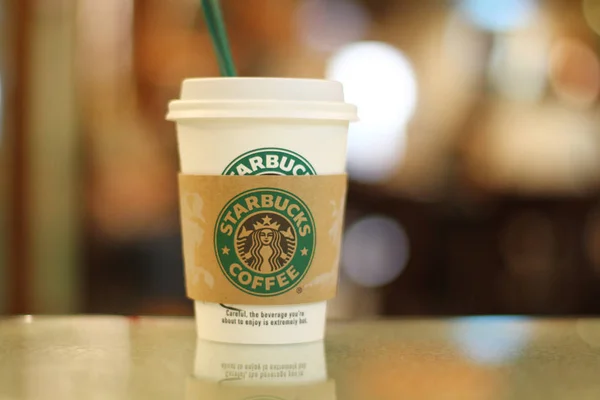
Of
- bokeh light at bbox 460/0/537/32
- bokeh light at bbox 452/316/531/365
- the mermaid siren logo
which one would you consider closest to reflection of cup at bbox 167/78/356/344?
the mermaid siren logo

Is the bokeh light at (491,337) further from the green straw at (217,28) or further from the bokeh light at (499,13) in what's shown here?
the bokeh light at (499,13)

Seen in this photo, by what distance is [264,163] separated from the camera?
669mm

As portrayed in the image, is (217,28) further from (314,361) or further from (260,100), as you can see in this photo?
(314,361)

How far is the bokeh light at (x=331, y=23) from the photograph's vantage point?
2.21 m

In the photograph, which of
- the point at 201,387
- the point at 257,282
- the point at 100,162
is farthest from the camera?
the point at 100,162

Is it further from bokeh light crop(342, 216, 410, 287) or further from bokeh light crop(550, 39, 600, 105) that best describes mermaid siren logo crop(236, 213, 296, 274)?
bokeh light crop(550, 39, 600, 105)

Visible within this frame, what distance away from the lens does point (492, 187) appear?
2.19 meters

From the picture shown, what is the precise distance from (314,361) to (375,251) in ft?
5.36

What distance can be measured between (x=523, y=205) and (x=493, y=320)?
1.49 meters

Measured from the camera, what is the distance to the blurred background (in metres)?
2.10

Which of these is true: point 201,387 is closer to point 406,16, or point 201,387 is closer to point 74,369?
point 74,369

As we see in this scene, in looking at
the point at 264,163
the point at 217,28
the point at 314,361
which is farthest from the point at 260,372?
the point at 217,28

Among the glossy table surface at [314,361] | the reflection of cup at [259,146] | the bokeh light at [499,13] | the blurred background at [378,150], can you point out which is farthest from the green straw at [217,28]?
the bokeh light at [499,13]

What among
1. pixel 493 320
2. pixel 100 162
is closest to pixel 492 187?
pixel 100 162
